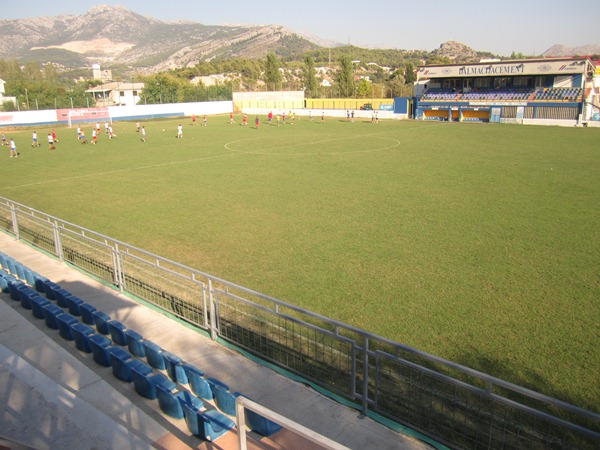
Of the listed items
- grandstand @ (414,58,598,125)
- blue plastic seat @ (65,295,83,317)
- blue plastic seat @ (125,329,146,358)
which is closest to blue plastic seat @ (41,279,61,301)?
blue plastic seat @ (65,295,83,317)

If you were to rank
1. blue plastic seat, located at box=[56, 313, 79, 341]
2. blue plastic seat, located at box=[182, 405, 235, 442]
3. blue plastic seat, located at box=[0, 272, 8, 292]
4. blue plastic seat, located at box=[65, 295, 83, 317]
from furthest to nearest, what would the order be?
blue plastic seat, located at box=[0, 272, 8, 292] < blue plastic seat, located at box=[65, 295, 83, 317] < blue plastic seat, located at box=[56, 313, 79, 341] < blue plastic seat, located at box=[182, 405, 235, 442]

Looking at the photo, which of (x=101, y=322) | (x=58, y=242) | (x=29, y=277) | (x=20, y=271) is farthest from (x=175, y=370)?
(x=58, y=242)

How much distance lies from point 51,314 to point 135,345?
1974 millimetres

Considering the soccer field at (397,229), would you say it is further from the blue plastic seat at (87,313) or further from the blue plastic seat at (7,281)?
the blue plastic seat at (7,281)

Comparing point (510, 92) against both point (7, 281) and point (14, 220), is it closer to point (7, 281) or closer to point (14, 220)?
point (14, 220)

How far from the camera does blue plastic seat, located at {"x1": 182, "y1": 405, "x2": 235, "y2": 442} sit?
17.5 ft

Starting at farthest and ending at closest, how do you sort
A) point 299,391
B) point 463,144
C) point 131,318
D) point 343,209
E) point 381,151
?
point 463,144 → point 381,151 → point 343,209 → point 131,318 → point 299,391

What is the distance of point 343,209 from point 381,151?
51.8 feet

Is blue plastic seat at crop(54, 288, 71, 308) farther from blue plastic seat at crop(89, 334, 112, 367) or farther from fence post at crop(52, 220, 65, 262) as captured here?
fence post at crop(52, 220, 65, 262)

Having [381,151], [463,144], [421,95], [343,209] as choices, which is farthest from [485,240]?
[421,95]

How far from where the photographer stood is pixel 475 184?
826 inches

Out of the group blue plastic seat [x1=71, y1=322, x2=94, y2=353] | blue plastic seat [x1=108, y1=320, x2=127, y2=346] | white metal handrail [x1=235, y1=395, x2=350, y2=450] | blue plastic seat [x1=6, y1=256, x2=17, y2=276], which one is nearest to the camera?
white metal handrail [x1=235, y1=395, x2=350, y2=450]

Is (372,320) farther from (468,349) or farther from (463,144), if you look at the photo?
(463,144)

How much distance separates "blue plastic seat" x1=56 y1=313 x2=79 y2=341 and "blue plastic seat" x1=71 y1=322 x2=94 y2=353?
0.53ft
